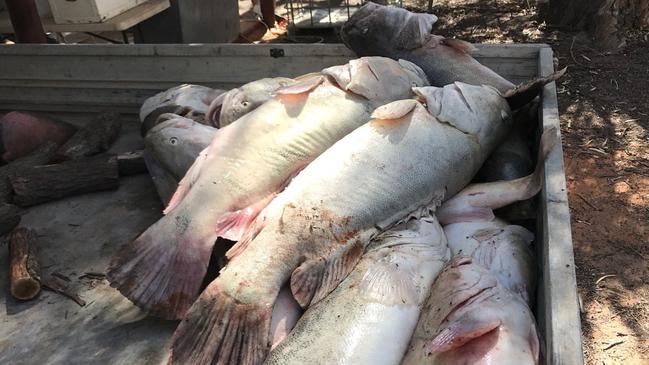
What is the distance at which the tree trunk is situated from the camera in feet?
18.7

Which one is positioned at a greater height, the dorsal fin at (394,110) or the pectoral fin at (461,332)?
the dorsal fin at (394,110)

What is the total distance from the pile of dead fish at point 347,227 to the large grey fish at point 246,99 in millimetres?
14

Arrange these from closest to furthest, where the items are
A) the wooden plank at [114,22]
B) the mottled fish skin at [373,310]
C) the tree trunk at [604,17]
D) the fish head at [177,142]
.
A: the mottled fish skin at [373,310] → the fish head at [177,142] → the wooden plank at [114,22] → the tree trunk at [604,17]

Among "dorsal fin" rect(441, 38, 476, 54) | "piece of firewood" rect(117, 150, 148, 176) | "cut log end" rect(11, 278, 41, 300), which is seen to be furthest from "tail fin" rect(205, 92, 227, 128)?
"dorsal fin" rect(441, 38, 476, 54)

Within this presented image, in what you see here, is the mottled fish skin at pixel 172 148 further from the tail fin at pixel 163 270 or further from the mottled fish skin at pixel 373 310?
the mottled fish skin at pixel 373 310

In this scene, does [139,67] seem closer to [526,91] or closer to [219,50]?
[219,50]

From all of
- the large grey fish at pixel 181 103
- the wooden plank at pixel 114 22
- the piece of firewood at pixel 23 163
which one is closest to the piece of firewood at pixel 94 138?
the piece of firewood at pixel 23 163

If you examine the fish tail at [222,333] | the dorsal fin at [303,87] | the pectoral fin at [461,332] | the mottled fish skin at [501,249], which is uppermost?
the dorsal fin at [303,87]

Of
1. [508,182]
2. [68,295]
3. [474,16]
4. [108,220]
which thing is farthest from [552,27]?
[68,295]

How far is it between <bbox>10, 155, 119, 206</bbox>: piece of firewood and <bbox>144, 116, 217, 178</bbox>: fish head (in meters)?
0.45

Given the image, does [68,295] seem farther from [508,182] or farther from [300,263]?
[508,182]

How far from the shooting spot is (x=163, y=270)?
102 inches

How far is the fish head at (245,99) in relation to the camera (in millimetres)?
3455

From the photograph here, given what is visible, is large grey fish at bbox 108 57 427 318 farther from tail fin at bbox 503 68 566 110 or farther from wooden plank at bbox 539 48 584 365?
wooden plank at bbox 539 48 584 365
